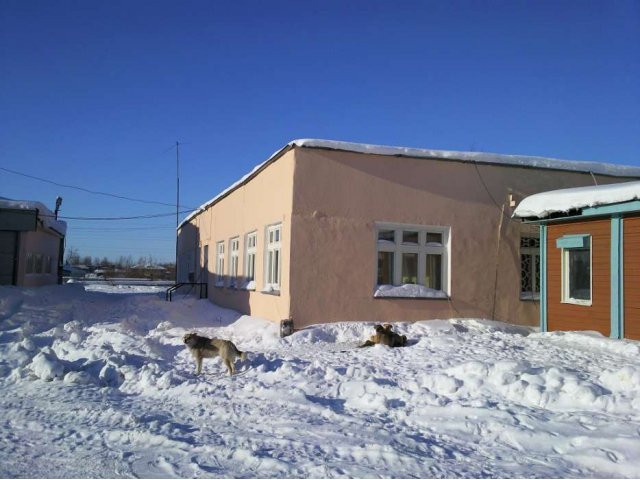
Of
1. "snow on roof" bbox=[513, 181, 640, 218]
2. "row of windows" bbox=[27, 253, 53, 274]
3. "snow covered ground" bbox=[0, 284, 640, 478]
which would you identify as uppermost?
"snow on roof" bbox=[513, 181, 640, 218]

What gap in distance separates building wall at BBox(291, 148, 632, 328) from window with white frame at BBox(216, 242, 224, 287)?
8119 millimetres

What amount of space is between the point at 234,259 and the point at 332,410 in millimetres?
12954

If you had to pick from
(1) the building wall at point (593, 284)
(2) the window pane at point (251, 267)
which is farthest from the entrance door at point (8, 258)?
(1) the building wall at point (593, 284)

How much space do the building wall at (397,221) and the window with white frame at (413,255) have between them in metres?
0.22

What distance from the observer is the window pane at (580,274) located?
1169 centimetres

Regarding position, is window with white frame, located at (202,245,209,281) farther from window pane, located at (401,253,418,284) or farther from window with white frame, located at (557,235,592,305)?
window with white frame, located at (557,235,592,305)

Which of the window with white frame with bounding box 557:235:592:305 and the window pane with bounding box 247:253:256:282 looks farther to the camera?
the window pane with bounding box 247:253:256:282

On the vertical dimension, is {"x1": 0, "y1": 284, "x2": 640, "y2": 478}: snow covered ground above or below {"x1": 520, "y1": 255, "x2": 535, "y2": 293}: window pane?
below

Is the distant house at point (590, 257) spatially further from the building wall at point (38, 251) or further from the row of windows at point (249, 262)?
the building wall at point (38, 251)

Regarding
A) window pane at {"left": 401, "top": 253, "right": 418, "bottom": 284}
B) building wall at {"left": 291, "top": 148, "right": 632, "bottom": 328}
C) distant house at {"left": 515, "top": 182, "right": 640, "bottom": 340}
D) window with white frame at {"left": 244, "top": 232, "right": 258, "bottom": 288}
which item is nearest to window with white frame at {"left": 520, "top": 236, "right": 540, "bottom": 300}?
building wall at {"left": 291, "top": 148, "right": 632, "bottom": 328}

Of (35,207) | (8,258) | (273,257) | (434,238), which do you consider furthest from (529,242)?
(8,258)

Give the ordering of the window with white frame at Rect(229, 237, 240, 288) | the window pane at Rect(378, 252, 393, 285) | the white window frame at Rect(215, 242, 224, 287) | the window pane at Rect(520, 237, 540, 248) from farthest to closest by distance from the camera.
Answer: the white window frame at Rect(215, 242, 224, 287), the window with white frame at Rect(229, 237, 240, 288), the window pane at Rect(520, 237, 540, 248), the window pane at Rect(378, 252, 393, 285)

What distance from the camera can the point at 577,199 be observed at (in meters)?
11.4

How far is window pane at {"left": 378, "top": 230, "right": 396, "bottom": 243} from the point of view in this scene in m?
13.5
